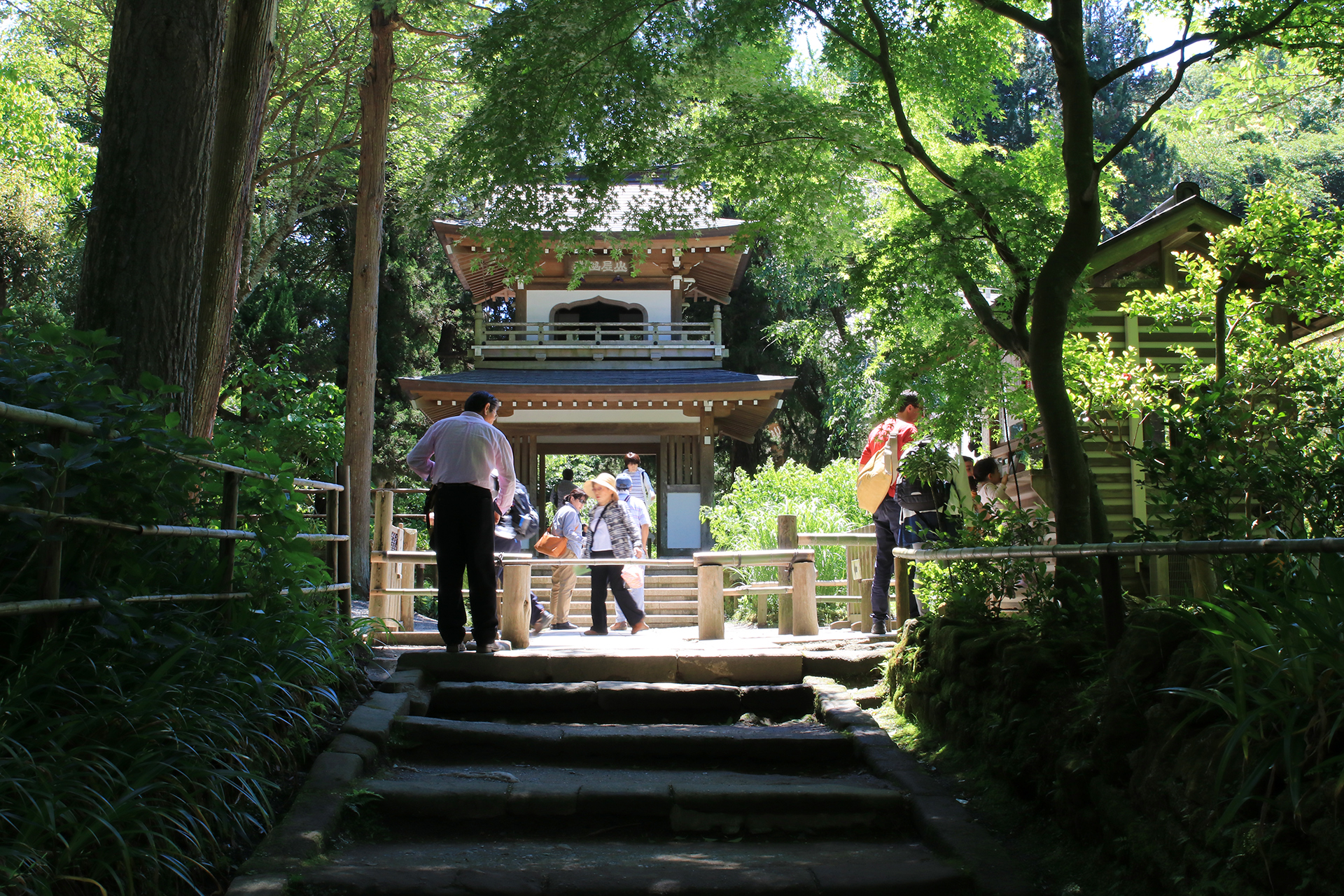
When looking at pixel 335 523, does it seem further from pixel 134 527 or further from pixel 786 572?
pixel 786 572

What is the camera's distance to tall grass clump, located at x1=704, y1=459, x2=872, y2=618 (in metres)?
12.2

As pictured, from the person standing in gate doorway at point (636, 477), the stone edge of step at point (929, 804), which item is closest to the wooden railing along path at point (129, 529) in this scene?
the stone edge of step at point (929, 804)

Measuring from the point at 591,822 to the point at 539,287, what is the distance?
14752 mm

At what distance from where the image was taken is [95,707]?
8.96ft

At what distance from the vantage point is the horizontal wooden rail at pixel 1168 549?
2.31 metres

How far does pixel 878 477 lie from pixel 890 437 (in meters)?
0.30

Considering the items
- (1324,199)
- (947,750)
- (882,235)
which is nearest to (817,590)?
(882,235)

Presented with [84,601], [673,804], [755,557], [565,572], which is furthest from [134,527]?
[565,572]

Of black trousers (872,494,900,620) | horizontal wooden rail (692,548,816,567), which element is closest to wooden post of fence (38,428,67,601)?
horizontal wooden rail (692,548,816,567)

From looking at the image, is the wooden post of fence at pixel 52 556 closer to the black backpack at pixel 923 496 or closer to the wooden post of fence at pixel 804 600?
the black backpack at pixel 923 496

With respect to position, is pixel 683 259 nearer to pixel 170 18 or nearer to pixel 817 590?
pixel 817 590

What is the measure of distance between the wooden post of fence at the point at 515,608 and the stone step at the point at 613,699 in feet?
3.59

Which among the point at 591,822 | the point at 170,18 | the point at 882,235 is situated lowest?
the point at 591,822

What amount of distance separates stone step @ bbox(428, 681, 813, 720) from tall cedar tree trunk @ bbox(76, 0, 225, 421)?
2160 mm
